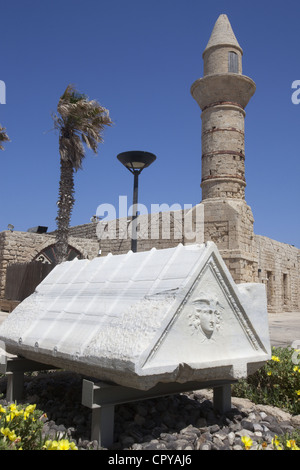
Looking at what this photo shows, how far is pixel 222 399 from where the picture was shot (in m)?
3.31

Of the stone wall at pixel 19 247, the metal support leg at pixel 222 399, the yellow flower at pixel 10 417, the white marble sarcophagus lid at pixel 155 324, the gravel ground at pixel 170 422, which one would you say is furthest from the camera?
the stone wall at pixel 19 247

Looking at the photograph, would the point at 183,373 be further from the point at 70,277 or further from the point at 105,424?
the point at 70,277

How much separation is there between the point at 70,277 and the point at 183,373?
1.71 metres

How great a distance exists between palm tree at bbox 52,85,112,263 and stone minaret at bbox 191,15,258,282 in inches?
160

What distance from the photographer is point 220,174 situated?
45.9ft

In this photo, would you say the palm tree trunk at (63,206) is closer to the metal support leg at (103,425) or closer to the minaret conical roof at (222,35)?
the minaret conical roof at (222,35)

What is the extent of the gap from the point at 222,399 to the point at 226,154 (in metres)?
11.8

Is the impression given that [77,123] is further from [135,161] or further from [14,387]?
[14,387]

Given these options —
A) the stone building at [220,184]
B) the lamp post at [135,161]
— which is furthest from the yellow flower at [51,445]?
the stone building at [220,184]

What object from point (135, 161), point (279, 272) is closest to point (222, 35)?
point (135, 161)

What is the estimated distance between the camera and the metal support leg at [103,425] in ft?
8.24

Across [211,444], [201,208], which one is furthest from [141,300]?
[201,208]

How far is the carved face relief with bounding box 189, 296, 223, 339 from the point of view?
8.70 ft

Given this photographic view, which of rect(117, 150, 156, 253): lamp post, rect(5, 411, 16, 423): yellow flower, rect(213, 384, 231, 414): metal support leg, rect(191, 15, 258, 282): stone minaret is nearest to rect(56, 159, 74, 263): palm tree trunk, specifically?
rect(191, 15, 258, 282): stone minaret
